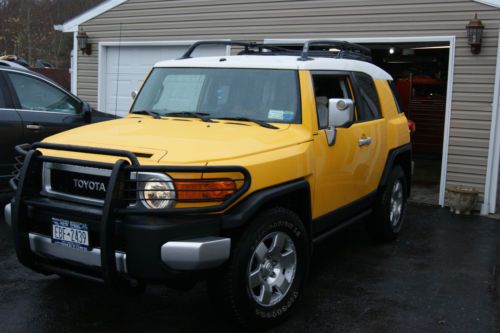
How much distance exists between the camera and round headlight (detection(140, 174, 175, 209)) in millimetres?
3424

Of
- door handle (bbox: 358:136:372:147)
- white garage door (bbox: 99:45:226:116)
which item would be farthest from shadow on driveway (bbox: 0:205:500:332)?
white garage door (bbox: 99:45:226:116)

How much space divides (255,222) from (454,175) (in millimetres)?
5283

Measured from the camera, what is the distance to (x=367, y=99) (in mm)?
5676

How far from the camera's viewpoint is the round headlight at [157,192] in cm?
342

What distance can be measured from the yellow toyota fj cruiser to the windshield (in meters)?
0.01

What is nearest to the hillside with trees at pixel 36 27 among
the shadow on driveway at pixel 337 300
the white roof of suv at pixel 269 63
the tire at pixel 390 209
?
the tire at pixel 390 209

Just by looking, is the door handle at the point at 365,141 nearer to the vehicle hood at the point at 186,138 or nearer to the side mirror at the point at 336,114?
the side mirror at the point at 336,114

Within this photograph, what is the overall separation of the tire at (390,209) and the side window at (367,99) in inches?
30.0

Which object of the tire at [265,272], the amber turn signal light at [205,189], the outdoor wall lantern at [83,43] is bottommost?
the tire at [265,272]

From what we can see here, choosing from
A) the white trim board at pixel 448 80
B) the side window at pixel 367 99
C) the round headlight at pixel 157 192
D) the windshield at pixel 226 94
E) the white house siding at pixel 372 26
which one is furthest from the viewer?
the white trim board at pixel 448 80

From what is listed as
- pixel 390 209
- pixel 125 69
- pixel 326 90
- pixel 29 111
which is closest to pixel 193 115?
pixel 326 90

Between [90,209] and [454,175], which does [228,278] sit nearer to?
[90,209]

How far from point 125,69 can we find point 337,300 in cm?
829

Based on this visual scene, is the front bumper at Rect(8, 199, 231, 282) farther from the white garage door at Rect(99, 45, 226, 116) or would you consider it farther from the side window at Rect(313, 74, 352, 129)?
the white garage door at Rect(99, 45, 226, 116)
